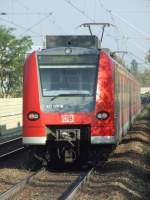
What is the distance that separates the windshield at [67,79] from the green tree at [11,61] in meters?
33.8

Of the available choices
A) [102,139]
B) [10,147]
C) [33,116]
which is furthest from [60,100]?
[10,147]

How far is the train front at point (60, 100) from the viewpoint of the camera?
47.6ft

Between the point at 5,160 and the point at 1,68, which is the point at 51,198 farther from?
the point at 1,68

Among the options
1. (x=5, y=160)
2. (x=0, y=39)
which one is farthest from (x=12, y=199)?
(x=0, y=39)

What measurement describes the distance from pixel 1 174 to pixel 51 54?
3.05 m

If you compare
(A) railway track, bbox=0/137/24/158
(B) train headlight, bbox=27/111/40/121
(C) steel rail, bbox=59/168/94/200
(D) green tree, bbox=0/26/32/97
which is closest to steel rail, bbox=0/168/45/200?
(C) steel rail, bbox=59/168/94/200

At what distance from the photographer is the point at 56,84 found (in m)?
14.9

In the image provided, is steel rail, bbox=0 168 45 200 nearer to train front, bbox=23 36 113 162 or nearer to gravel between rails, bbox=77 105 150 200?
gravel between rails, bbox=77 105 150 200

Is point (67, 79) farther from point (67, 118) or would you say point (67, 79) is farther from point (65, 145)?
point (65, 145)

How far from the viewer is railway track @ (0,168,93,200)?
36.7 feet

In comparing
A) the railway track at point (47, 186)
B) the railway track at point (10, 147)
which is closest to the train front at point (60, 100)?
the railway track at point (47, 186)

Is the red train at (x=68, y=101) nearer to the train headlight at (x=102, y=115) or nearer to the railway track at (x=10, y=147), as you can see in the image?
the train headlight at (x=102, y=115)

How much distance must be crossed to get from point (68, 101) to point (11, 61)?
1630 inches

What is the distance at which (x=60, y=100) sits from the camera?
1462cm
